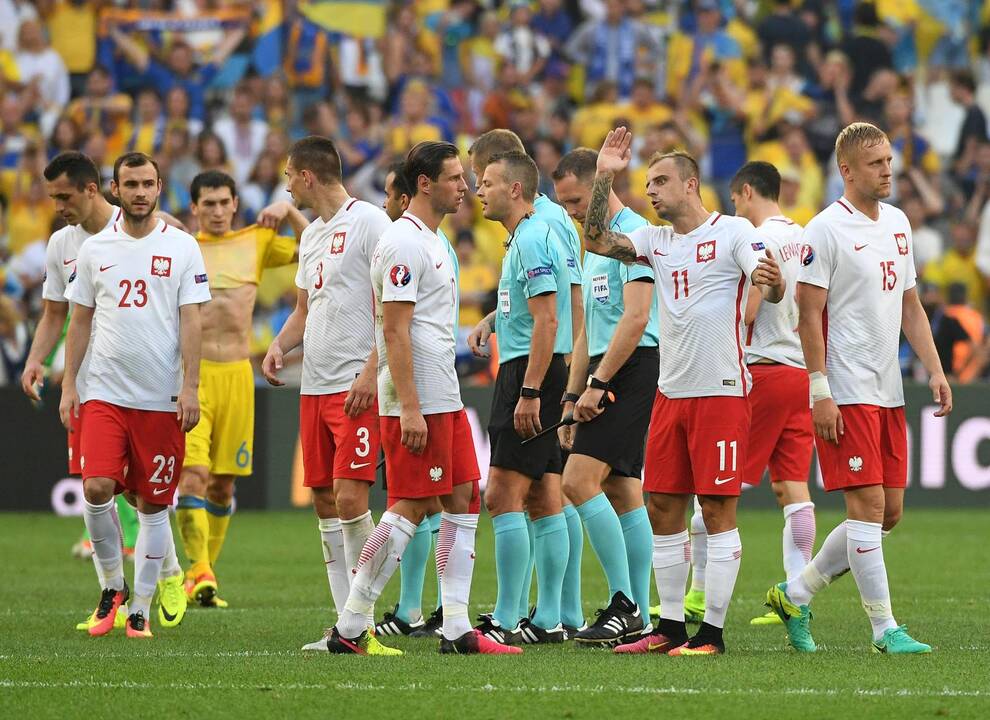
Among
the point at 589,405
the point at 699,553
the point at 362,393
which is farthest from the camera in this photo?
the point at 699,553

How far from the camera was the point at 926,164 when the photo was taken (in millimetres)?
22766

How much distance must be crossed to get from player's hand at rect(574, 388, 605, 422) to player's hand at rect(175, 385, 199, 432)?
2179mm

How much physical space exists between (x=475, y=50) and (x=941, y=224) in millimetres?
6798

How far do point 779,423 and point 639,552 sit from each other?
1273 millimetres

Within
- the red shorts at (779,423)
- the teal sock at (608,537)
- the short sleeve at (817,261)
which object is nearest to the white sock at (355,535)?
the teal sock at (608,537)

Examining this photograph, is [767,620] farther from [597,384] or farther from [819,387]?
[597,384]

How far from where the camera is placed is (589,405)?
336 inches

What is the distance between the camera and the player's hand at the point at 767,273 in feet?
26.0

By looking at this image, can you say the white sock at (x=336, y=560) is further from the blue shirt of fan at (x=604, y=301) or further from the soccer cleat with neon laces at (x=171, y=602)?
the blue shirt of fan at (x=604, y=301)

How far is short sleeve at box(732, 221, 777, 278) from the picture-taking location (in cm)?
812

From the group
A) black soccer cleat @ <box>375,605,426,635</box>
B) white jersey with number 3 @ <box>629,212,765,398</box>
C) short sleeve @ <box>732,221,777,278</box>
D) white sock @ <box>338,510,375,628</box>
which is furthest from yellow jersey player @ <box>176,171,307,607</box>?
short sleeve @ <box>732,221,777,278</box>

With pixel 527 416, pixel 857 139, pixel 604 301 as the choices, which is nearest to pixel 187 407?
pixel 527 416

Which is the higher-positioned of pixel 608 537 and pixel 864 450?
pixel 864 450

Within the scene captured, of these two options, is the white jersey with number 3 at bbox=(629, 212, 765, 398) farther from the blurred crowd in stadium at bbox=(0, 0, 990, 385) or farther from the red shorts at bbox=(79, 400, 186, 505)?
the blurred crowd in stadium at bbox=(0, 0, 990, 385)
